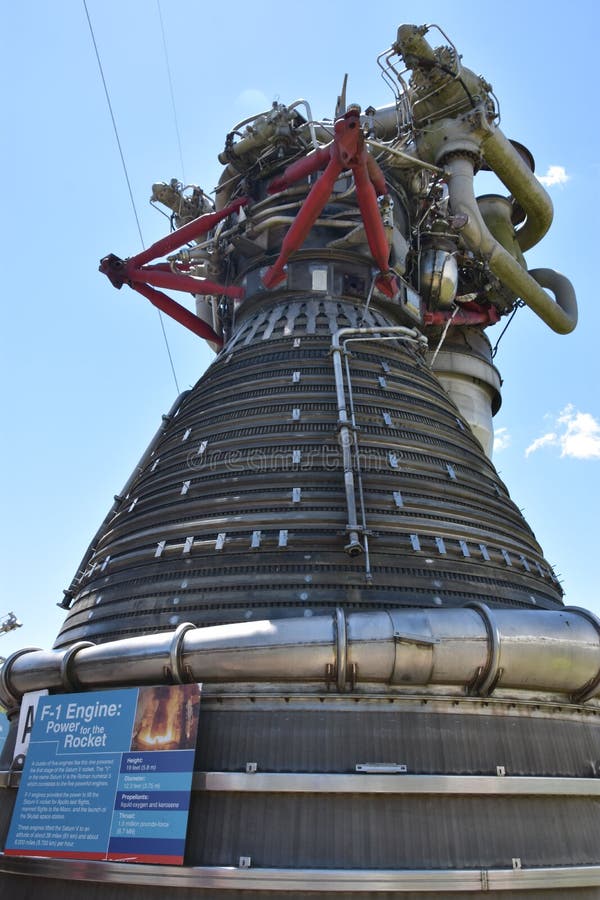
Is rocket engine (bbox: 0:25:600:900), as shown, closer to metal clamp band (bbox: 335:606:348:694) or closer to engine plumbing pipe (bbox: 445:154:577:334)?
metal clamp band (bbox: 335:606:348:694)

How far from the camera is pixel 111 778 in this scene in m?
6.92

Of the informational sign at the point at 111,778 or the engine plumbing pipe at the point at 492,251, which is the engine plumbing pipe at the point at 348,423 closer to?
the informational sign at the point at 111,778

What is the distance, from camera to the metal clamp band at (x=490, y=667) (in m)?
7.15

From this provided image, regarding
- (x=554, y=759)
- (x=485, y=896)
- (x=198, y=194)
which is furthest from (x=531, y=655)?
(x=198, y=194)

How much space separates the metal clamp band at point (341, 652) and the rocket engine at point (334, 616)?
0.01 metres

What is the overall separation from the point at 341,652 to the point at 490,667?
1.56m

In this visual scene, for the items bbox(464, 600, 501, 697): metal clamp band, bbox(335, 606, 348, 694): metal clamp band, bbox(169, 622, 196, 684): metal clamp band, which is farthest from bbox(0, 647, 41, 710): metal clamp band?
bbox(464, 600, 501, 697): metal clamp band

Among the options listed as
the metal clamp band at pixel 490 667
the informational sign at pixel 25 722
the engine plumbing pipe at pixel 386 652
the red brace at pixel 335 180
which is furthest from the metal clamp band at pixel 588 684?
the red brace at pixel 335 180

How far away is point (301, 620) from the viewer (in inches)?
282

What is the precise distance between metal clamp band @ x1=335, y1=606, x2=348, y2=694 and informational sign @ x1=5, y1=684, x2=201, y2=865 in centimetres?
139

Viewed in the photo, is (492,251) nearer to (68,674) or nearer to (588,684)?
(588,684)

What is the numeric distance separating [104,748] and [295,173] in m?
11.3

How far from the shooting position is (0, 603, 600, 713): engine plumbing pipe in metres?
6.94

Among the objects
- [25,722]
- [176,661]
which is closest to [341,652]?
[176,661]
